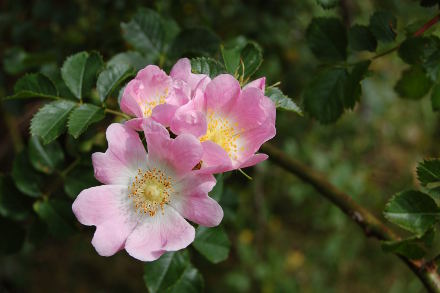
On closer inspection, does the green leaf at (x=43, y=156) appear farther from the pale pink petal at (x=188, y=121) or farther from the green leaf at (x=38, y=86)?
the pale pink petal at (x=188, y=121)

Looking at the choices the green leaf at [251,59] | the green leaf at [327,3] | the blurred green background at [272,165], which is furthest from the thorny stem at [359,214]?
the green leaf at [327,3]

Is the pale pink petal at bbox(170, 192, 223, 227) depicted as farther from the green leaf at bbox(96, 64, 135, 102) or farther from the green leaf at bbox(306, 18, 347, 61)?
the green leaf at bbox(306, 18, 347, 61)

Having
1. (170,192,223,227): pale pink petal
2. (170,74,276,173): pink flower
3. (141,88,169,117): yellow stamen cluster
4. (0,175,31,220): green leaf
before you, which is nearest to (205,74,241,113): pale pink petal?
(170,74,276,173): pink flower

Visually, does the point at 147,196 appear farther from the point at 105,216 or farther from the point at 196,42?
the point at 196,42

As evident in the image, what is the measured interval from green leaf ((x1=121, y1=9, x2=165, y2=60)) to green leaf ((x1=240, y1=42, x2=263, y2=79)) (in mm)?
428

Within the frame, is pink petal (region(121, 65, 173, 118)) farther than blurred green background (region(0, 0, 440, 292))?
No

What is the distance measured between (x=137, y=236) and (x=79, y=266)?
2.86 m

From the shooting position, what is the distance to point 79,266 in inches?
145

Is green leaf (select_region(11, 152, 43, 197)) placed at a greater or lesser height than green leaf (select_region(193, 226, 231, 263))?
greater

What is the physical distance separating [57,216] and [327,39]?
0.96m

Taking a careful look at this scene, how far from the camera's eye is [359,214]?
1.36m

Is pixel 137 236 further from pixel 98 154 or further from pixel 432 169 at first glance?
pixel 432 169

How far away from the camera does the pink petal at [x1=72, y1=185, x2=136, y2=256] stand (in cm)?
99

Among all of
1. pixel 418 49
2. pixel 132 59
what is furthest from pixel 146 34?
pixel 418 49
